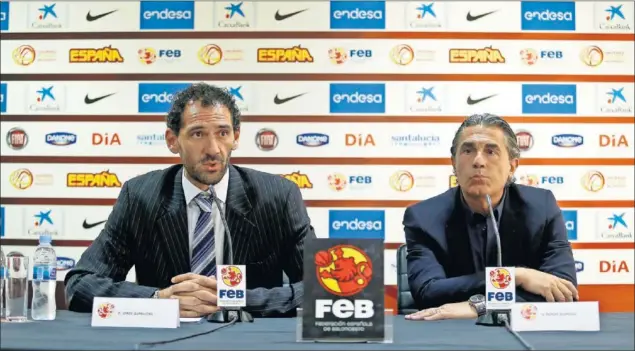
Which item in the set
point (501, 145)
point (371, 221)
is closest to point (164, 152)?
point (371, 221)

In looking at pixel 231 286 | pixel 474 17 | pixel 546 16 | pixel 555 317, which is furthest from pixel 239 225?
pixel 546 16

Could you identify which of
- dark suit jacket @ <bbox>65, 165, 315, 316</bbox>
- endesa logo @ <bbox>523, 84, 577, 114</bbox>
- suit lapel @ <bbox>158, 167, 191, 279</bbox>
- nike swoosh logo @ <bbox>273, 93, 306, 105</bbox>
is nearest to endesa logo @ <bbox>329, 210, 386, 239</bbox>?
nike swoosh logo @ <bbox>273, 93, 306, 105</bbox>

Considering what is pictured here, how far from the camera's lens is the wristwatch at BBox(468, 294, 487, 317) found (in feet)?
6.53

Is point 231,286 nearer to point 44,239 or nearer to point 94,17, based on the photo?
point 44,239

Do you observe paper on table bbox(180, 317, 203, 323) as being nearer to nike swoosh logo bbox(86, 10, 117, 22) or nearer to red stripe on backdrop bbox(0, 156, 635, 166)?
red stripe on backdrop bbox(0, 156, 635, 166)

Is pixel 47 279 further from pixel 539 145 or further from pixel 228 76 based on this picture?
pixel 539 145

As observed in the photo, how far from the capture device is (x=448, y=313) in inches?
77.9

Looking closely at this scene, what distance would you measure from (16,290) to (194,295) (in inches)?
19.4

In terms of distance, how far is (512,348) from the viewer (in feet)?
4.58

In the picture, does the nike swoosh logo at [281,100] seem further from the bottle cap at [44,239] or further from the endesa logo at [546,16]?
the bottle cap at [44,239]

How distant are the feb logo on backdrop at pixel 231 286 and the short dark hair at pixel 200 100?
751 mm

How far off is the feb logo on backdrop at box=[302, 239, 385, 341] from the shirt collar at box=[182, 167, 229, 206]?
0.89 m

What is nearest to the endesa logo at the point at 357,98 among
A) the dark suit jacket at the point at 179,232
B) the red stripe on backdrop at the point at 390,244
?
the red stripe on backdrop at the point at 390,244

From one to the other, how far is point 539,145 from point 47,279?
130 inches
